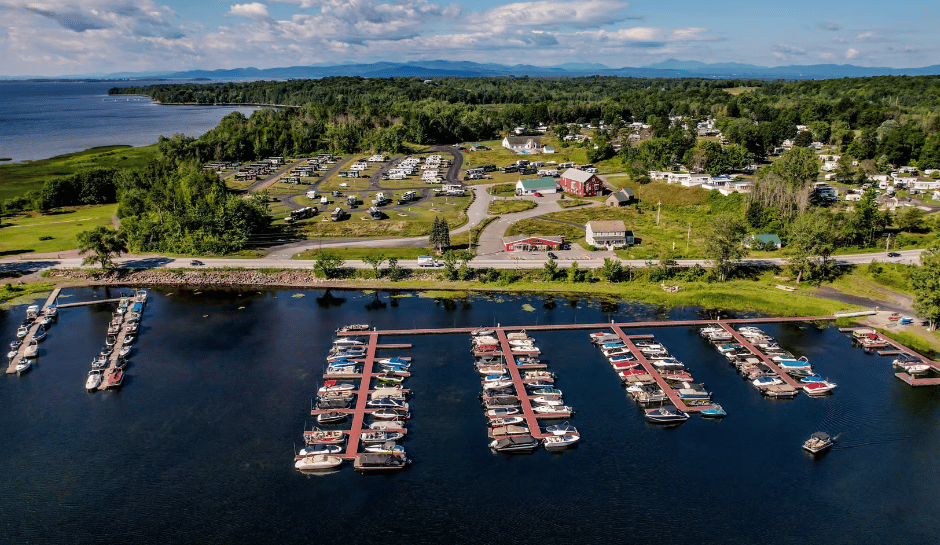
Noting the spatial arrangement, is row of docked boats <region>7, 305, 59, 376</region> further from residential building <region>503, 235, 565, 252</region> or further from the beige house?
the beige house

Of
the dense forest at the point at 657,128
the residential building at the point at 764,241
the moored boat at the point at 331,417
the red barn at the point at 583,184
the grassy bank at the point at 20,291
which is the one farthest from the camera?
the dense forest at the point at 657,128

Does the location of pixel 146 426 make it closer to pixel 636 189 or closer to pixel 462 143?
pixel 636 189

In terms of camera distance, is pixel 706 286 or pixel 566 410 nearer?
pixel 566 410

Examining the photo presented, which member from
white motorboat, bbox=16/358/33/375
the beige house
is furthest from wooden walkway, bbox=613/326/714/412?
white motorboat, bbox=16/358/33/375

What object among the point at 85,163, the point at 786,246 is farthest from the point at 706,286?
the point at 85,163

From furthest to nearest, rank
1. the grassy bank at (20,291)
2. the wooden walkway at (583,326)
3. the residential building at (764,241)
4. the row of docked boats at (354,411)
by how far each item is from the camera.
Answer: the residential building at (764,241) → the grassy bank at (20,291) → the wooden walkway at (583,326) → the row of docked boats at (354,411)

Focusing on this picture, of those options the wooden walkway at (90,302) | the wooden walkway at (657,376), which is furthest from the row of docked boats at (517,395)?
the wooden walkway at (90,302)

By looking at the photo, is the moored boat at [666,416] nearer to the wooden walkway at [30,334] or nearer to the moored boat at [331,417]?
the moored boat at [331,417]
